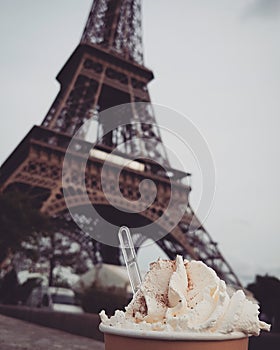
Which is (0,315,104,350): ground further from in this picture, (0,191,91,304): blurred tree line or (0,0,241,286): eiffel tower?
(0,0,241,286): eiffel tower

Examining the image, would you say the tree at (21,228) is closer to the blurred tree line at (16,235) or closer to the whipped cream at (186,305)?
the blurred tree line at (16,235)

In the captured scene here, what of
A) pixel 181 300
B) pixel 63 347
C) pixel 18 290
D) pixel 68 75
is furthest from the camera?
pixel 68 75

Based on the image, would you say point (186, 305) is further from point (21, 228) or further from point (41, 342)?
point (21, 228)

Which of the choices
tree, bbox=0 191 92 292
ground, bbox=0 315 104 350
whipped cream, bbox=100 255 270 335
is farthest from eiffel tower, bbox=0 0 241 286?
whipped cream, bbox=100 255 270 335

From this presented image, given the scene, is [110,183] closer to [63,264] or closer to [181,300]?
[63,264]

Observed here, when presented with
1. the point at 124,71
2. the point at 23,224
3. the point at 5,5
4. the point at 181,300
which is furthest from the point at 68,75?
the point at 181,300

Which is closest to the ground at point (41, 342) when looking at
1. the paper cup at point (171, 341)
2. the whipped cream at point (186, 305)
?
the whipped cream at point (186, 305)
